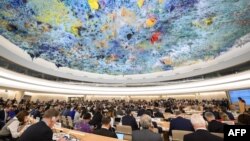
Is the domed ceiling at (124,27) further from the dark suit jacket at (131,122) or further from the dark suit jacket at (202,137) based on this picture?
the dark suit jacket at (202,137)

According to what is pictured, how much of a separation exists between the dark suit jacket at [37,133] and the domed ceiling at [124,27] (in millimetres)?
5633

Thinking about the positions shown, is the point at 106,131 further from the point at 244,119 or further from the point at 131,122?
the point at 244,119

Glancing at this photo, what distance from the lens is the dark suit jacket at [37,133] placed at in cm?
256

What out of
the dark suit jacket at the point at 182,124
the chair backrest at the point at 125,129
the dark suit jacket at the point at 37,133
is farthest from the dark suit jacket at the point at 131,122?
the dark suit jacket at the point at 37,133

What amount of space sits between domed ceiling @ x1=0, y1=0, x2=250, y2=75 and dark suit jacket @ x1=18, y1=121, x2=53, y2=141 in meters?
5.63

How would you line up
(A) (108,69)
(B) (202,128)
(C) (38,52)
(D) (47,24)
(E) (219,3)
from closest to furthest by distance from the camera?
(B) (202,128) < (E) (219,3) < (D) (47,24) < (C) (38,52) < (A) (108,69)

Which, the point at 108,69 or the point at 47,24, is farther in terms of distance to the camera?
the point at 108,69

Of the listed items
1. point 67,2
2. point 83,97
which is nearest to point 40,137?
point 67,2

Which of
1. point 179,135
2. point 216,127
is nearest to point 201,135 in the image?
point 179,135

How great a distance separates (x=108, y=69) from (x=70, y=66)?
135 inches

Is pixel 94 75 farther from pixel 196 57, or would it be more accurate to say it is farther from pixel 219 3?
pixel 219 3

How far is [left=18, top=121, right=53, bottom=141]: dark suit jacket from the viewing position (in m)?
2.56

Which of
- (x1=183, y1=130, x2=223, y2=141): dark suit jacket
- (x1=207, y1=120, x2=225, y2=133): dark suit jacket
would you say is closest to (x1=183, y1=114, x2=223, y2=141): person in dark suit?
(x1=183, y1=130, x2=223, y2=141): dark suit jacket

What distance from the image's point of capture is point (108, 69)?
1661 centimetres
